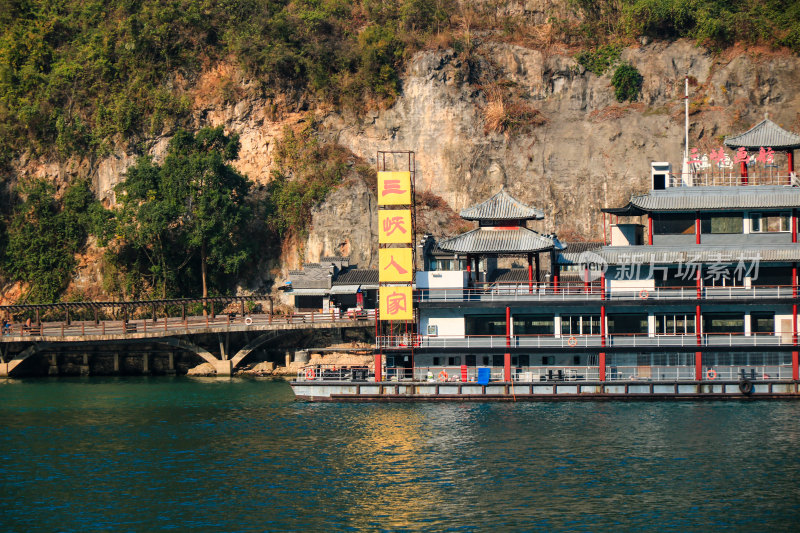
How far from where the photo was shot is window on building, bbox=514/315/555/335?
61.0 meters

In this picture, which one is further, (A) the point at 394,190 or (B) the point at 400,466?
(A) the point at 394,190

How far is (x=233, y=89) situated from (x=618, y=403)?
5470 cm

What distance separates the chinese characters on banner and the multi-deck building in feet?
5.49

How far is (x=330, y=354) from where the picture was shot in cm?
7488

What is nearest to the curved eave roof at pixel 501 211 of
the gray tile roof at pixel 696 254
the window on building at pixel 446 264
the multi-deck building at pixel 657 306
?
the multi-deck building at pixel 657 306

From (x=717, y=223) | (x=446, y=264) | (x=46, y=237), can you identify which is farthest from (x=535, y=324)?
(x=46, y=237)

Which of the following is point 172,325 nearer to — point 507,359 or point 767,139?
point 507,359

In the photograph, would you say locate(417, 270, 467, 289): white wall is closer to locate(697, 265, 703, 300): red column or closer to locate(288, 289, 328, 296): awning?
locate(697, 265, 703, 300): red column

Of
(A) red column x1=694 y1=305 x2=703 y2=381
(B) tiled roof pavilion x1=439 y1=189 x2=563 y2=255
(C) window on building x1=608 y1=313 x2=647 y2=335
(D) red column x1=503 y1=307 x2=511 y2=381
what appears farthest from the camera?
(B) tiled roof pavilion x1=439 y1=189 x2=563 y2=255

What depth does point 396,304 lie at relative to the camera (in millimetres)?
60000

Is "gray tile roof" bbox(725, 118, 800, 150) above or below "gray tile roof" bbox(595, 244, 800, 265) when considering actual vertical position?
above

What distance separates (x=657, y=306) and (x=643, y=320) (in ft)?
3.99

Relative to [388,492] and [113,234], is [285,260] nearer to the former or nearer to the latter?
[113,234]

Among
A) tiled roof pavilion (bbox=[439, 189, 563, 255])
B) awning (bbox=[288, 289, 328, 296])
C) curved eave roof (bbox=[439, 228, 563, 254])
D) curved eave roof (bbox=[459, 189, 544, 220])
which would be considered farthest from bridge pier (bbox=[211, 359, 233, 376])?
curved eave roof (bbox=[459, 189, 544, 220])
